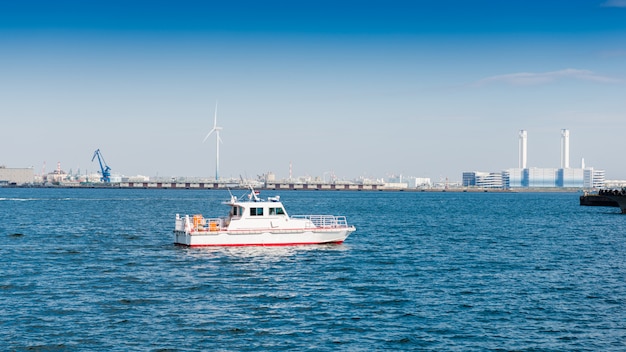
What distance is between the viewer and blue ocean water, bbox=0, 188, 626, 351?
27172 millimetres

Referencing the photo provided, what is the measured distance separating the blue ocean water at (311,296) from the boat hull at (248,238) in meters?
0.82

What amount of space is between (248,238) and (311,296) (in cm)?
1778

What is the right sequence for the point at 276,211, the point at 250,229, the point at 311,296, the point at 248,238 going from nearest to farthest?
1. the point at 311,296
2. the point at 250,229
3. the point at 248,238
4. the point at 276,211

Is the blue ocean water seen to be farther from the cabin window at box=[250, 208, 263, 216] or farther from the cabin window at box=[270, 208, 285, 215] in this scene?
the cabin window at box=[270, 208, 285, 215]

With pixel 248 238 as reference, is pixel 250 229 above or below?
above

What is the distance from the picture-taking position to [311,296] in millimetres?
35750

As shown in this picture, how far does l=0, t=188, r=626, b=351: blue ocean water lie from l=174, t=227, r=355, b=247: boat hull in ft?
2.70

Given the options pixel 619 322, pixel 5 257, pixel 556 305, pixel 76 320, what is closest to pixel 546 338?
pixel 619 322

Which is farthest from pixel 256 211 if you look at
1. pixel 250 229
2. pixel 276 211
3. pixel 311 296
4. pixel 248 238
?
pixel 311 296

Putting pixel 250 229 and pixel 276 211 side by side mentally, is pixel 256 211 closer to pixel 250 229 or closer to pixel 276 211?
pixel 250 229

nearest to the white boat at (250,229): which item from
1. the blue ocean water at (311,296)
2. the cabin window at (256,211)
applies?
the cabin window at (256,211)

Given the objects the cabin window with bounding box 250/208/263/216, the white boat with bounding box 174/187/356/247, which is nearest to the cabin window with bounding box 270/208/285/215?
the white boat with bounding box 174/187/356/247

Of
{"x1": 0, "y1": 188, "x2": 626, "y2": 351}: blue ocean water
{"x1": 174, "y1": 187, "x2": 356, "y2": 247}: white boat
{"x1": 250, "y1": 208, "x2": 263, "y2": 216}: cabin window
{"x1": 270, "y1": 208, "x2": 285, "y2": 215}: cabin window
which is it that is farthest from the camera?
{"x1": 270, "y1": 208, "x2": 285, "y2": 215}: cabin window

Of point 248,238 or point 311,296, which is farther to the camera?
point 248,238
